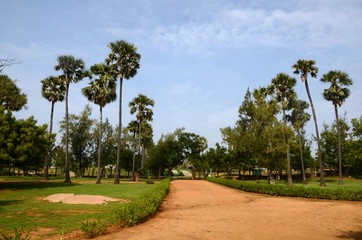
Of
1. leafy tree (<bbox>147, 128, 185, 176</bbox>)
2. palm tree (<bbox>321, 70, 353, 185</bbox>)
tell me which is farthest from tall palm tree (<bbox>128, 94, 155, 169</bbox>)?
palm tree (<bbox>321, 70, 353, 185</bbox>)

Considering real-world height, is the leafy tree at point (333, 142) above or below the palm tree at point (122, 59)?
below

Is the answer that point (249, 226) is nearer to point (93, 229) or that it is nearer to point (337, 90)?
point (93, 229)

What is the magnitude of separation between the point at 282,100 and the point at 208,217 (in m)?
33.2

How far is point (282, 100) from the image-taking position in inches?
1671

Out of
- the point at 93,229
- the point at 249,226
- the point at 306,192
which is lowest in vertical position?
the point at 306,192

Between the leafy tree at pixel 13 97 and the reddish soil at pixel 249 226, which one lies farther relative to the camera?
the leafy tree at pixel 13 97

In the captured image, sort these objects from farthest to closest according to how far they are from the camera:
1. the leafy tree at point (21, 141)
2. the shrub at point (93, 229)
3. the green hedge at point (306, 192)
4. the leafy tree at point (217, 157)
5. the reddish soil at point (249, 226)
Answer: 1. the leafy tree at point (217, 157)
2. the leafy tree at point (21, 141)
3. the green hedge at point (306, 192)
4. the reddish soil at point (249, 226)
5. the shrub at point (93, 229)

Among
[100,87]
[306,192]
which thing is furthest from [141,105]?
[306,192]

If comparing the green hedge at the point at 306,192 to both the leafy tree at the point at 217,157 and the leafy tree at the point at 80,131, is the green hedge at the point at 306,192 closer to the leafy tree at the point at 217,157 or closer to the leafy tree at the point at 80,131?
the leafy tree at the point at 217,157

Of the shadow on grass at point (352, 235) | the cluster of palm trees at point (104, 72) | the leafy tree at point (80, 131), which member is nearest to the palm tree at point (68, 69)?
the cluster of palm trees at point (104, 72)

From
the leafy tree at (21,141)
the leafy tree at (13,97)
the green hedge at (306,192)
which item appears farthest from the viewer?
the leafy tree at (13,97)

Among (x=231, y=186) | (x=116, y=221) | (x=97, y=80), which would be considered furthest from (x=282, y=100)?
(x=116, y=221)

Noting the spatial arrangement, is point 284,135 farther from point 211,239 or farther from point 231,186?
point 211,239

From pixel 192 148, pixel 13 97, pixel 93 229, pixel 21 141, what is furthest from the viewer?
pixel 192 148
